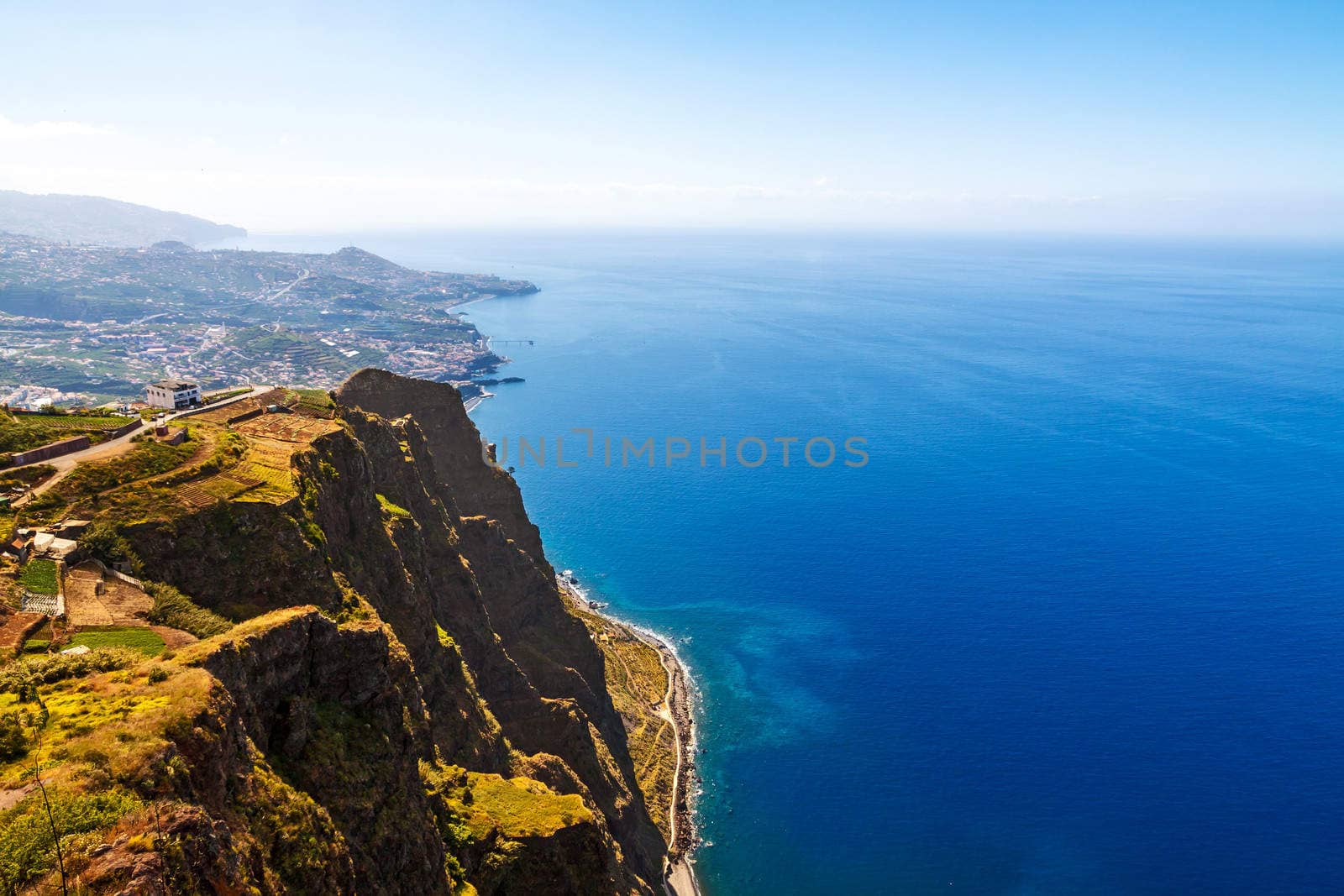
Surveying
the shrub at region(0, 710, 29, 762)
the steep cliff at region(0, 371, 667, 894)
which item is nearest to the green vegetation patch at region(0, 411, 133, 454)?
the steep cliff at region(0, 371, 667, 894)

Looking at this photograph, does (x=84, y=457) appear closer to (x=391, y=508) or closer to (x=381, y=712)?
(x=391, y=508)

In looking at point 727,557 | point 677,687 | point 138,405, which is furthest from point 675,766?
point 138,405

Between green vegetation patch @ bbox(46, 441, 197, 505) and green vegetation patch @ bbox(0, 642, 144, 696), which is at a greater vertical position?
green vegetation patch @ bbox(46, 441, 197, 505)

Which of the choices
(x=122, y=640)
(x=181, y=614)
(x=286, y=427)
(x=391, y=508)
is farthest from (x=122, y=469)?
(x=391, y=508)

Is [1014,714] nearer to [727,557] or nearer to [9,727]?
[727,557]

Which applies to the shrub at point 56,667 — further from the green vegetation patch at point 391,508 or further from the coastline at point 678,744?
the coastline at point 678,744

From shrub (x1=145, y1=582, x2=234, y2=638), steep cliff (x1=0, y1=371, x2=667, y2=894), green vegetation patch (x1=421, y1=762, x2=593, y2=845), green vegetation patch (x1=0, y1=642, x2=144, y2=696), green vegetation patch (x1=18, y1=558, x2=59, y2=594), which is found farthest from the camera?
green vegetation patch (x1=421, y1=762, x2=593, y2=845)

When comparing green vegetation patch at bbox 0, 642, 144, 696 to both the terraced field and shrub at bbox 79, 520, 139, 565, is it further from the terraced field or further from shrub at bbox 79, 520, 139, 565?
the terraced field

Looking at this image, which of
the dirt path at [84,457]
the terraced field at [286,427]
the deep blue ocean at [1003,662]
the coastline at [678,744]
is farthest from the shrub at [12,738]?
the deep blue ocean at [1003,662]

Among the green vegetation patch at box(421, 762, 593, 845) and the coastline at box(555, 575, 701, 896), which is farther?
the coastline at box(555, 575, 701, 896)

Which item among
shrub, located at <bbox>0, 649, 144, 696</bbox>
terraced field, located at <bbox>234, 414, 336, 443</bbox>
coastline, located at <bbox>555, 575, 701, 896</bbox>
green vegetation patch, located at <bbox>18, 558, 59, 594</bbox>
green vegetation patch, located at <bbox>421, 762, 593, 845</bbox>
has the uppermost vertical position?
Result: terraced field, located at <bbox>234, 414, 336, 443</bbox>
